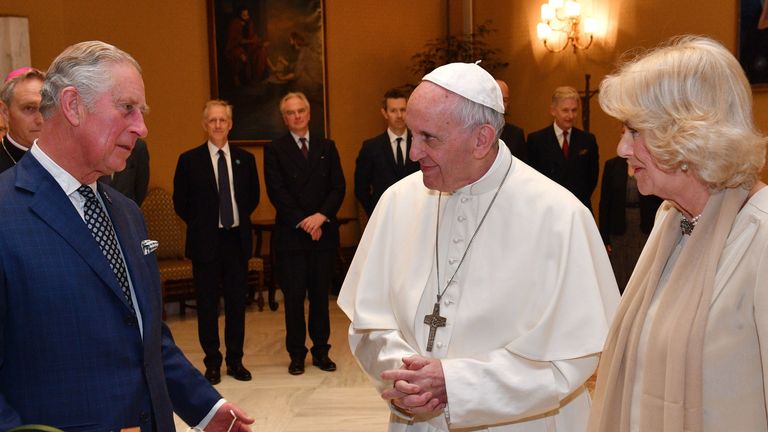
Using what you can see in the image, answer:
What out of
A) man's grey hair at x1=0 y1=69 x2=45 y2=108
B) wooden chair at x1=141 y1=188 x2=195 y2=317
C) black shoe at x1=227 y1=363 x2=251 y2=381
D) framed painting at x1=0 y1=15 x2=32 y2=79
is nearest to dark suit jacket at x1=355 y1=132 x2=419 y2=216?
black shoe at x1=227 y1=363 x2=251 y2=381

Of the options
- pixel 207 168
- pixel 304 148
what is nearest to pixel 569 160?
pixel 304 148

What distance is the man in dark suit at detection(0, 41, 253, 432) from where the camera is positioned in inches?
75.9

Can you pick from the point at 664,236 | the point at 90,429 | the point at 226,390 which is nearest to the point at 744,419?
the point at 664,236

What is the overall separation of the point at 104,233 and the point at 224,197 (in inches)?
175

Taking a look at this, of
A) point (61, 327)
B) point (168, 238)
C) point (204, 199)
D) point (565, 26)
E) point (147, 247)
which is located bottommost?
point (168, 238)

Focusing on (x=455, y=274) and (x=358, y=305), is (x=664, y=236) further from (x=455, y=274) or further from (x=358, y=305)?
(x=358, y=305)

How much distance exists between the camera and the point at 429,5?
11.4m

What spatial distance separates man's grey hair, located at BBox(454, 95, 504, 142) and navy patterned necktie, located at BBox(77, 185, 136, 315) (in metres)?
1.07

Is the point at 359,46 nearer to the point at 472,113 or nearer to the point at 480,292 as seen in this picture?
the point at 472,113

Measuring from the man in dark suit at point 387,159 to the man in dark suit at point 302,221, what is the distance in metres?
0.27

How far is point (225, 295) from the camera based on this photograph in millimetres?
6617

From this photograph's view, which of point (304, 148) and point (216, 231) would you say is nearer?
point (216, 231)

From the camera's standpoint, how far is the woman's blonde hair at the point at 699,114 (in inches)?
74.6

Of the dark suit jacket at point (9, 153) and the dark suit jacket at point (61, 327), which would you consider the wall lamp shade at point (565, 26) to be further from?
the dark suit jacket at point (61, 327)
